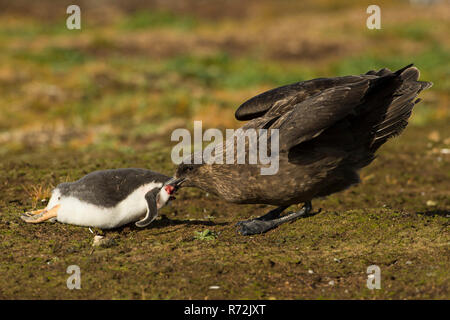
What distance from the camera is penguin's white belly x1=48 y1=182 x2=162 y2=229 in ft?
18.8

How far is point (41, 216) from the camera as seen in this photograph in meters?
5.93

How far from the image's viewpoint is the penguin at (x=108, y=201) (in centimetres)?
574

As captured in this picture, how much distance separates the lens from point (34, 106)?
48.5ft

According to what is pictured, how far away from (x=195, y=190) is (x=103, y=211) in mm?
2479

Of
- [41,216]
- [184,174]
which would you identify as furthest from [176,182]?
[41,216]

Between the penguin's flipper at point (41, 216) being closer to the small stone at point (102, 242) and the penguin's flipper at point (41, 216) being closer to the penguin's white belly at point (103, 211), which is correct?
the penguin's white belly at point (103, 211)

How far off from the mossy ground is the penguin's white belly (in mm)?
172

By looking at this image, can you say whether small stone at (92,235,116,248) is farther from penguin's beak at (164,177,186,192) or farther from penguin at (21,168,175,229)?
penguin's beak at (164,177,186,192)

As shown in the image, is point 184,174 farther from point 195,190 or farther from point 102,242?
point 195,190

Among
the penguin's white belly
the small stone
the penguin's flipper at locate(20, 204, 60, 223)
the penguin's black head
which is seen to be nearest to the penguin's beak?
the penguin's black head

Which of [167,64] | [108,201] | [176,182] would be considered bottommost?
[108,201]

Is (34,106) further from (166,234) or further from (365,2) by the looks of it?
(365,2)

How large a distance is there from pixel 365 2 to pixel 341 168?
38.7 metres
